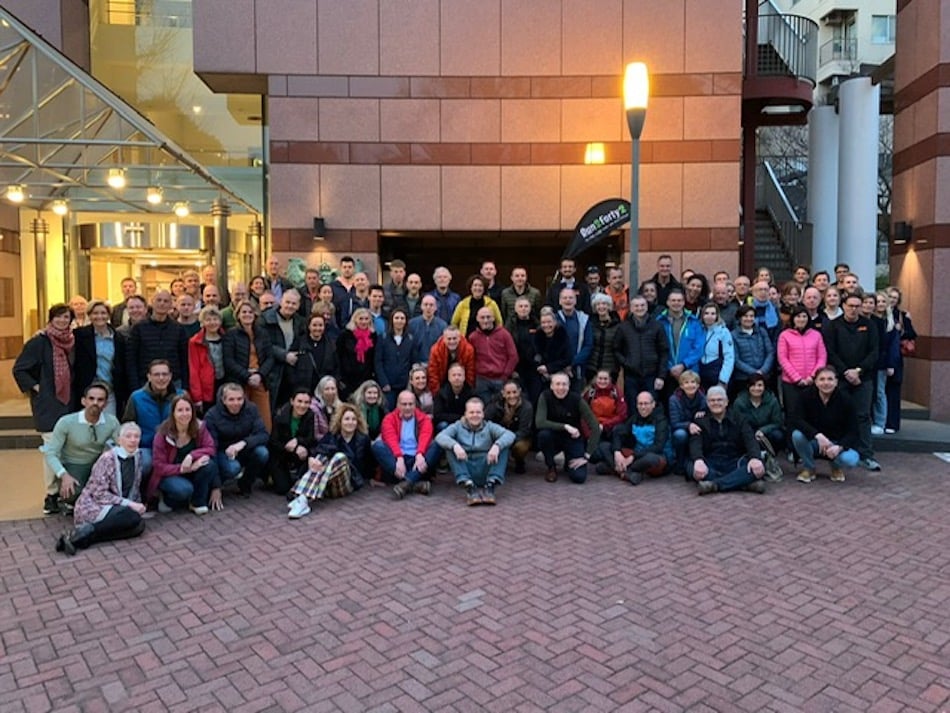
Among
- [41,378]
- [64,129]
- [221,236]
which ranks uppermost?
[64,129]

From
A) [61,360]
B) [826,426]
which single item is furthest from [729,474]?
[61,360]

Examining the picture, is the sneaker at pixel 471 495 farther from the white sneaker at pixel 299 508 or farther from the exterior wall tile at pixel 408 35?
the exterior wall tile at pixel 408 35

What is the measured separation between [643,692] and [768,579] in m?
1.91

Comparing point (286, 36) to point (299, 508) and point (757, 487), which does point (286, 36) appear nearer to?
point (299, 508)

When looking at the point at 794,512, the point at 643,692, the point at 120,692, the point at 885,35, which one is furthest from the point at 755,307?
the point at 885,35

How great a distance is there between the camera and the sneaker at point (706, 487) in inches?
289

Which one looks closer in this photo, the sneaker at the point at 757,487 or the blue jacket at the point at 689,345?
the sneaker at the point at 757,487

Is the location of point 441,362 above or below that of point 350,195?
below

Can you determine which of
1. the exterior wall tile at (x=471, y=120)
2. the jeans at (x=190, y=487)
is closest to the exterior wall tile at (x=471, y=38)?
the exterior wall tile at (x=471, y=120)

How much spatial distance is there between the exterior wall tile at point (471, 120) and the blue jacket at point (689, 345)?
19.2 feet

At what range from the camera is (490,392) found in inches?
334

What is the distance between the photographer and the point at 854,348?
8.62 meters

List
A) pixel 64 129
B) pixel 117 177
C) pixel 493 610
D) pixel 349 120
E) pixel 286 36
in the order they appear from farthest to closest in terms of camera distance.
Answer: pixel 349 120 < pixel 286 36 < pixel 117 177 < pixel 64 129 < pixel 493 610

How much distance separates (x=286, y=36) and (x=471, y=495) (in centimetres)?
925
